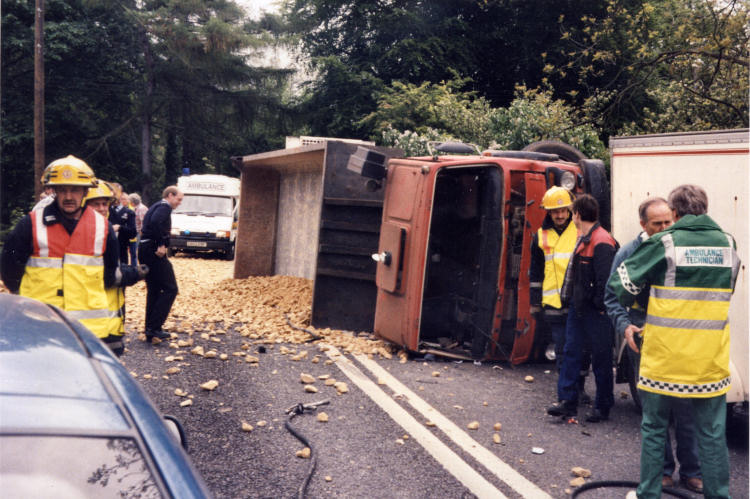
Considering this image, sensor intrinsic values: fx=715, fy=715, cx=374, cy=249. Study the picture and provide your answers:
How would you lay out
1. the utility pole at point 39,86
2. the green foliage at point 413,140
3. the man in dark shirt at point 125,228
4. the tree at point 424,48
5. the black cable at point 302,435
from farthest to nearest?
1. the tree at point 424,48
2. the utility pole at point 39,86
3. the green foliage at point 413,140
4. the man in dark shirt at point 125,228
5. the black cable at point 302,435

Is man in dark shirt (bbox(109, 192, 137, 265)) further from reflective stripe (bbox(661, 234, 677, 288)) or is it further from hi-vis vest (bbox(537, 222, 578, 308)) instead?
reflective stripe (bbox(661, 234, 677, 288))

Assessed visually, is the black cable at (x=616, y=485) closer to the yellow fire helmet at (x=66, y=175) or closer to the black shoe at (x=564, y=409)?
the black shoe at (x=564, y=409)

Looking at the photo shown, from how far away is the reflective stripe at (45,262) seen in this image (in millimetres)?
4488

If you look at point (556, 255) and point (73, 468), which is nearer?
point (73, 468)

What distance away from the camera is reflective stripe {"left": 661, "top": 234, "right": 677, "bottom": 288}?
3951mm

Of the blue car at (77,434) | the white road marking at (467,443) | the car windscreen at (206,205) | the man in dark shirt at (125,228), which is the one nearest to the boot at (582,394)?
the white road marking at (467,443)

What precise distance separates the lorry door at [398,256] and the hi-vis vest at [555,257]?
158 centimetres

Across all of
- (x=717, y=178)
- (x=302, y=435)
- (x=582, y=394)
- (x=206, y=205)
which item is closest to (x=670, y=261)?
(x=717, y=178)

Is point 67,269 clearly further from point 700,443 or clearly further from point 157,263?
point 157,263

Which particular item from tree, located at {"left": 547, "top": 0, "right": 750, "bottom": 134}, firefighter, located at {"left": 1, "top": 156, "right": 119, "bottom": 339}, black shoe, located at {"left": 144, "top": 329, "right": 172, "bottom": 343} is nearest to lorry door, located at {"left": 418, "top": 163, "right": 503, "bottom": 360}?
black shoe, located at {"left": 144, "top": 329, "right": 172, "bottom": 343}

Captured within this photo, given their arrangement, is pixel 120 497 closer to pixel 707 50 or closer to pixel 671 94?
pixel 707 50

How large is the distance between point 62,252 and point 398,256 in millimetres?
4138

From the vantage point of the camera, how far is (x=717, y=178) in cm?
551

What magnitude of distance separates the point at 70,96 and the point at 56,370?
36.1 metres
